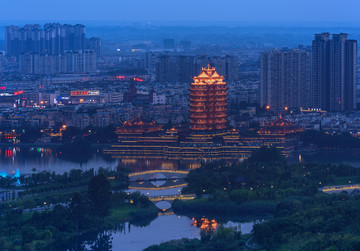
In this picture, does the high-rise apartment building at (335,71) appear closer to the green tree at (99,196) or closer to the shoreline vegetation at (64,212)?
the shoreline vegetation at (64,212)

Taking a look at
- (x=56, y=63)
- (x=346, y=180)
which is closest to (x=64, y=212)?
(x=346, y=180)

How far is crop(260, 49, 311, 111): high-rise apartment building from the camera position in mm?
35031

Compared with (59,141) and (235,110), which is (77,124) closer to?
(59,141)

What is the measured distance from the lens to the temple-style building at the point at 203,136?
25.7m

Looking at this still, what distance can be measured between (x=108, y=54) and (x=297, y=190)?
5644cm

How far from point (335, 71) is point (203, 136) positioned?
29.3ft

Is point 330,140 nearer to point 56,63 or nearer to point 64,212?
point 64,212

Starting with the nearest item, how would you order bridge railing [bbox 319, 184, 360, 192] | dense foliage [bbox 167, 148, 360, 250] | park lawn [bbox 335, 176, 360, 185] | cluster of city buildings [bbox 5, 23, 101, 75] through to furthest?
dense foliage [bbox 167, 148, 360, 250], bridge railing [bbox 319, 184, 360, 192], park lawn [bbox 335, 176, 360, 185], cluster of city buildings [bbox 5, 23, 101, 75]

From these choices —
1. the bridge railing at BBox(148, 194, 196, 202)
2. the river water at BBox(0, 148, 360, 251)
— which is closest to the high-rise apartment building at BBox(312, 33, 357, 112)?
the river water at BBox(0, 148, 360, 251)

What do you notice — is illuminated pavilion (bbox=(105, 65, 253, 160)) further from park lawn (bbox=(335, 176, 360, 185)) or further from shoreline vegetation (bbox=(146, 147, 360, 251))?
park lawn (bbox=(335, 176, 360, 185))

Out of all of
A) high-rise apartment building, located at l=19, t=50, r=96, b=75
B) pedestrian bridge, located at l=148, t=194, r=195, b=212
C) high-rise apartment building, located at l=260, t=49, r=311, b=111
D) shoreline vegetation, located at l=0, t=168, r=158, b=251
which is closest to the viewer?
shoreline vegetation, located at l=0, t=168, r=158, b=251

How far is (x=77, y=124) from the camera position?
30734 mm

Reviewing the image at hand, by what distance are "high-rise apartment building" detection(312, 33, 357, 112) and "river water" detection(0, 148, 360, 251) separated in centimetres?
817

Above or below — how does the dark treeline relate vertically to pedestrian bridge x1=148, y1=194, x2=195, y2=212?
above
